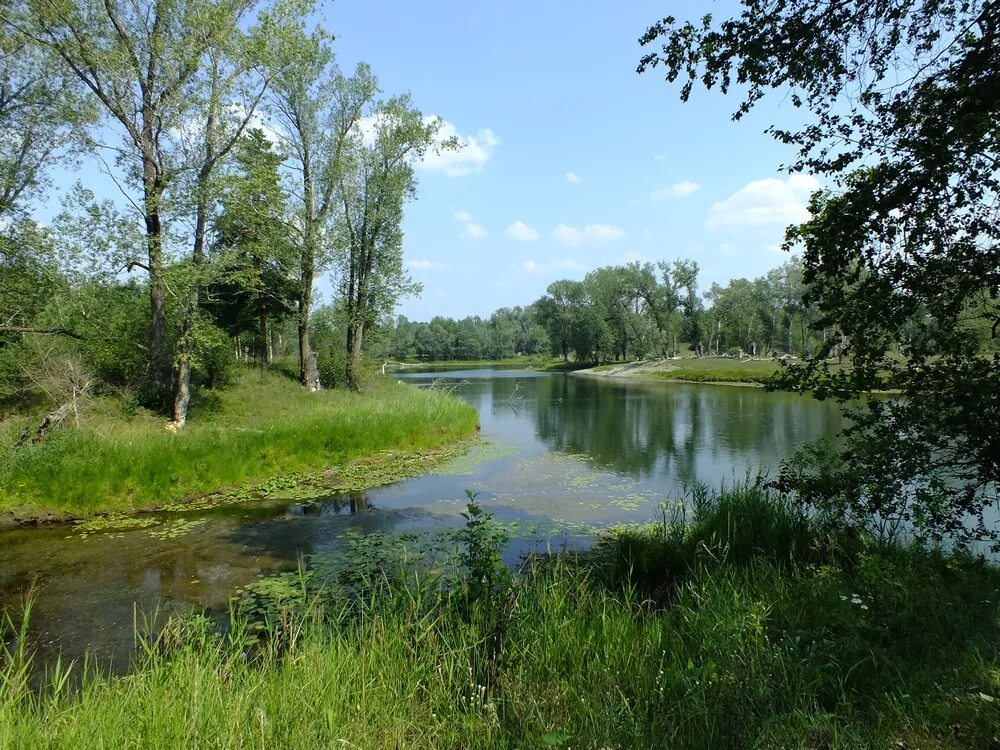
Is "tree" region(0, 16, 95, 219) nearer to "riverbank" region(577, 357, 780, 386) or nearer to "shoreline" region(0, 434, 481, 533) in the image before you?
"shoreline" region(0, 434, 481, 533)

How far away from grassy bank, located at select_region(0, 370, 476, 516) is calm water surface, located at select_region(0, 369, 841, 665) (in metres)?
0.99

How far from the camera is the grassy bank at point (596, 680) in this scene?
279 cm

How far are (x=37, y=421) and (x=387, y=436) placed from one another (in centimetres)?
812

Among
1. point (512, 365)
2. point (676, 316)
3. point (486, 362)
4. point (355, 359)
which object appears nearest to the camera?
point (355, 359)

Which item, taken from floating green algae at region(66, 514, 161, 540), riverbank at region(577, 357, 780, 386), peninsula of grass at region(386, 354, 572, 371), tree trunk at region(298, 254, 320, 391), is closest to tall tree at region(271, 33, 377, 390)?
tree trunk at region(298, 254, 320, 391)

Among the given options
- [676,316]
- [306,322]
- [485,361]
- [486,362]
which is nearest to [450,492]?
[306,322]

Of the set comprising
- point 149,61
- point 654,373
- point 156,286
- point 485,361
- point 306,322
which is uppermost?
point 149,61

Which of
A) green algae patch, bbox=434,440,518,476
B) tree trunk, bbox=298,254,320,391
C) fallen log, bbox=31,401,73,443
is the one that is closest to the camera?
fallen log, bbox=31,401,73,443

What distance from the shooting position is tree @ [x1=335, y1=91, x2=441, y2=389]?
25.9m

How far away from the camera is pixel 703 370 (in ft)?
170

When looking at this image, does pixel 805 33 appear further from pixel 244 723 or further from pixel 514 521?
pixel 514 521

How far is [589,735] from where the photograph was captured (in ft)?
9.77

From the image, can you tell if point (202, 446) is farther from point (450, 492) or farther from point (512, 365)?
point (512, 365)

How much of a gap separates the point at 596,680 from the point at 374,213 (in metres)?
25.5
